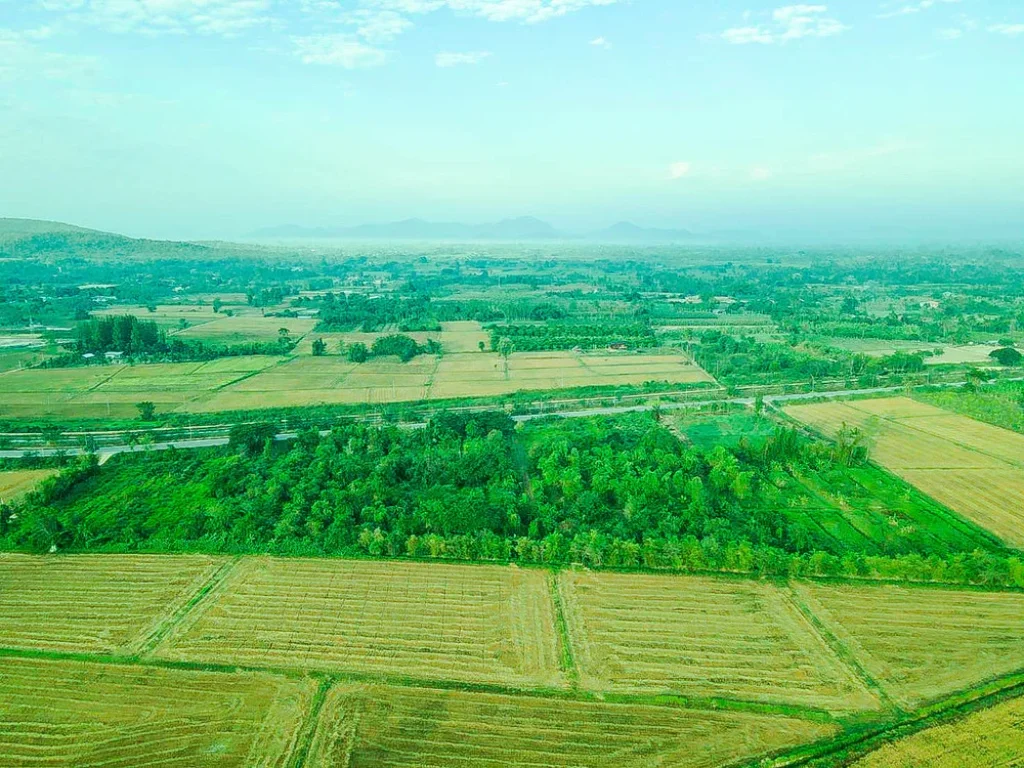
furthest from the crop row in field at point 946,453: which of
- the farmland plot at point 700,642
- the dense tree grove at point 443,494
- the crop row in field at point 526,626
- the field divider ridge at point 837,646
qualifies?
the farmland plot at point 700,642

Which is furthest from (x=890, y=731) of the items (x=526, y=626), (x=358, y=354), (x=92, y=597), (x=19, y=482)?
(x=358, y=354)

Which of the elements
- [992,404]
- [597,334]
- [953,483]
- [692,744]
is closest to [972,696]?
[692,744]

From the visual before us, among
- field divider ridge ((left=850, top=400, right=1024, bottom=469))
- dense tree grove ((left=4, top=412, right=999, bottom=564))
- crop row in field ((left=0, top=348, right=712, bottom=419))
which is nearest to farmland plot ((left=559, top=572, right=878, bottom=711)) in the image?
dense tree grove ((left=4, top=412, right=999, bottom=564))

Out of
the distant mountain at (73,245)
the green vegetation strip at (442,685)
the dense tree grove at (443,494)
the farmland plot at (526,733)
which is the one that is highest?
the distant mountain at (73,245)

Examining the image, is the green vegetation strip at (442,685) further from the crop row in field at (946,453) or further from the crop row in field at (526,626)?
the crop row in field at (946,453)

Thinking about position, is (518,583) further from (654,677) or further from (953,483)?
(953,483)

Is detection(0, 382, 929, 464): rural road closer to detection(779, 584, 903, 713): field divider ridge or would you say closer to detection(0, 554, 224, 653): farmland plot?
detection(0, 554, 224, 653): farmland plot
